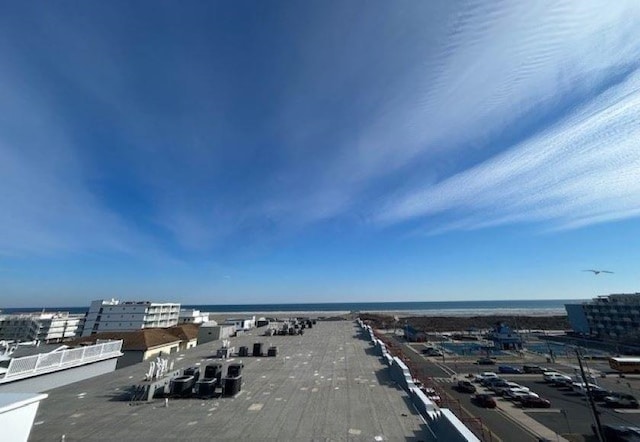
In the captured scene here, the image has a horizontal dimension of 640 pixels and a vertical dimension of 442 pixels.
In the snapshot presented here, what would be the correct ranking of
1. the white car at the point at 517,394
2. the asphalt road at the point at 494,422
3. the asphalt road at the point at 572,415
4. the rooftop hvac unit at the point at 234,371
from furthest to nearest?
1. the white car at the point at 517,394
2. the asphalt road at the point at 572,415
3. the asphalt road at the point at 494,422
4. the rooftop hvac unit at the point at 234,371

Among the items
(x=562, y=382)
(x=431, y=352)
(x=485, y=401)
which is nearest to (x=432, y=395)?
(x=485, y=401)

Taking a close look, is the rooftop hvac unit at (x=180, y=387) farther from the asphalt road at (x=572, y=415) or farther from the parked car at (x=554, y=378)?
the parked car at (x=554, y=378)

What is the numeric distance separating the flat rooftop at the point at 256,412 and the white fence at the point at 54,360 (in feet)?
6.60

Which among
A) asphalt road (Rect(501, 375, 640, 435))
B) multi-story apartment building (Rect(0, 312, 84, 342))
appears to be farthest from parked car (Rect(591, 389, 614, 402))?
multi-story apartment building (Rect(0, 312, 84, 342))

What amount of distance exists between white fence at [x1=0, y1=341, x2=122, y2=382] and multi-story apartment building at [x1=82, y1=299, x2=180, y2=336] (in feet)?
306

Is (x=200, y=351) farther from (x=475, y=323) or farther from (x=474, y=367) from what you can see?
(x=475, y=323)

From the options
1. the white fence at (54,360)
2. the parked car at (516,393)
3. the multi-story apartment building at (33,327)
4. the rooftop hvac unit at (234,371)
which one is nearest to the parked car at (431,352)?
the parked car at (516,393)

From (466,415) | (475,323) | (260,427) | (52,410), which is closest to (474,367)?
(466,415)

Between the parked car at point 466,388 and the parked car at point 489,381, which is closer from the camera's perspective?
the parked car at point 466,388

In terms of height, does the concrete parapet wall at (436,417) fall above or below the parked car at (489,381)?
above

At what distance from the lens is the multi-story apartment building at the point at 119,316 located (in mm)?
102188

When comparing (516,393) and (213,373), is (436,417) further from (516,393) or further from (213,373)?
(516,393)

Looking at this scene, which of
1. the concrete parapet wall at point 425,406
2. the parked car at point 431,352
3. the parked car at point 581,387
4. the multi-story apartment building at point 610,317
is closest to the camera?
the concrete parapet wall at point 425,406

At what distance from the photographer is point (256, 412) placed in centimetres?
1264
